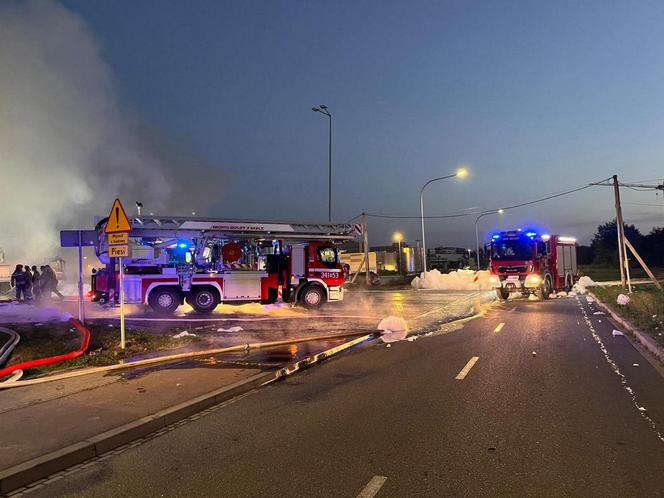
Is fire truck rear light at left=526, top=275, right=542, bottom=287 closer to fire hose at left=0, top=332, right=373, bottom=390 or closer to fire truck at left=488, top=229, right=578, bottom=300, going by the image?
fire truck at left=488, top=229, right=578, bottom=300

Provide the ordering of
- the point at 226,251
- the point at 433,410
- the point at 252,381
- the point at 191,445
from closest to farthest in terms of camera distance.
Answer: the point at 191,445 → the point at 433,410 → the point at 252,381 → the point at 226,251

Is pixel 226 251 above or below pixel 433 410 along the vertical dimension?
above

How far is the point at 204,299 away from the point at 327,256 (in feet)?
16.3

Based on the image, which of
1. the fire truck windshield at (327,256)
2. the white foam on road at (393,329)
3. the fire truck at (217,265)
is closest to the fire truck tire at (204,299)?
the fire truck at (217,265)

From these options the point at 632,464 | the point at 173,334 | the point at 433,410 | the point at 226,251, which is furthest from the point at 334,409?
the point at 226,251

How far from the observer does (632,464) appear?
4.83 meters

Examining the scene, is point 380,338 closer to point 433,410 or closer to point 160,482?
point 433,410

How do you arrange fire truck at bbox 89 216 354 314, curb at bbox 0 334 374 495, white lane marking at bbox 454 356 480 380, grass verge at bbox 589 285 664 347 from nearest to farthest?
curb at bbox 0 334 374 495
white lane marking at bbox 454 356 480 380
grass verge at bbox 589 285 664 347
fire truck at bbox 89 216 354 314

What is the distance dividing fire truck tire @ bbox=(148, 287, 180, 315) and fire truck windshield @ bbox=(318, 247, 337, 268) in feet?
18.2

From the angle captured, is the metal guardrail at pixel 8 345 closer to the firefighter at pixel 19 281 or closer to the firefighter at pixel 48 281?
the firefighter at pixel 48 281

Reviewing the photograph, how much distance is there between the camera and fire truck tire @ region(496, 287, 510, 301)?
26.2 metres

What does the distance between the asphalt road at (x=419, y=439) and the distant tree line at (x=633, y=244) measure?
89988 mm

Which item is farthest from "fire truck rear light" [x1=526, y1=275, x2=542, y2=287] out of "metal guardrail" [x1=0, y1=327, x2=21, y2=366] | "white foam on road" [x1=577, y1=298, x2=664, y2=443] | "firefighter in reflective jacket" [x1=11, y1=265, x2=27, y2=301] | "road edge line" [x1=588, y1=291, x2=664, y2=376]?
"firefighter in reflective jacket" [x1=11, y1=265, x2=27, y2=301]

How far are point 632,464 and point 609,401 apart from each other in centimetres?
241
